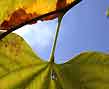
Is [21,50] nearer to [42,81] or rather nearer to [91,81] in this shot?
[42,81]

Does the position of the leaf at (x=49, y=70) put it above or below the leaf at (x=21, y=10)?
below

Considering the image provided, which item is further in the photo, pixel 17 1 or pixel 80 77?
pixel 17 1

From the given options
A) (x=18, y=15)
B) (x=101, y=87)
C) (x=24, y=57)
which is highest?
(x=18, y=15)

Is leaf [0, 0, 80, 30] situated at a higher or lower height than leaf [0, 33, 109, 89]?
higher

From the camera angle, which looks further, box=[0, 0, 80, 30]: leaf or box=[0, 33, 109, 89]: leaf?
box=[0, 0, 80, 30]: leaf

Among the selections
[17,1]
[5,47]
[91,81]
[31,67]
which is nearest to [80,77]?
[91,81]

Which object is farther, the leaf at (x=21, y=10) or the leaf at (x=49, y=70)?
the leaf at (x=21, y=10)

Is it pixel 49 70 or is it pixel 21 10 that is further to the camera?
pixel 21 10

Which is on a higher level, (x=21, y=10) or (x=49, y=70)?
(x=21, y=10)
